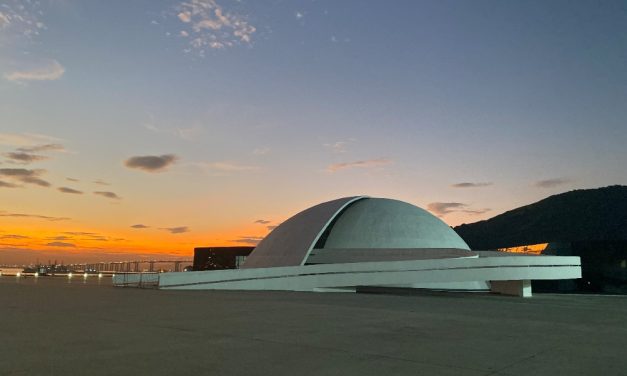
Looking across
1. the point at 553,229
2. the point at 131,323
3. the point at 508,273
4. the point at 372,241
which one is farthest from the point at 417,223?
the point at 553,229

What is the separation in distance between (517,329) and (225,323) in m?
7.43

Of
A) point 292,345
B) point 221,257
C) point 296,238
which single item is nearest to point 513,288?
point 296,238

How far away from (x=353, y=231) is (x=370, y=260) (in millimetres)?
4194

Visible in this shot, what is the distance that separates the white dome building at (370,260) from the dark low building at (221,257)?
5453cm

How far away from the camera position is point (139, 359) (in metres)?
7.18

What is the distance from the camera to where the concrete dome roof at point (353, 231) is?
43.0 metres

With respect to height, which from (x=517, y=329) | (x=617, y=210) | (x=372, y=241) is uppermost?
(x=617, y=210)

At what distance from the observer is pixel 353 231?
145 ft

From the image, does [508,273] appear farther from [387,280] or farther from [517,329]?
[517,329]

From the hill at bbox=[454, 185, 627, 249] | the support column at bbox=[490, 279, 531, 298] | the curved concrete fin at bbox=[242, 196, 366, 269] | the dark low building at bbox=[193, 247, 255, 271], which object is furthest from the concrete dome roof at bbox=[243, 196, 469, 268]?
the hill at bbox=[454, 185, 627, 249]

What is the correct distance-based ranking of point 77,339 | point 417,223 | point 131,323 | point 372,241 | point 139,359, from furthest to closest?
point 417,223 < point 372,241 < point 131,323 < point 77,339 < point 139,359

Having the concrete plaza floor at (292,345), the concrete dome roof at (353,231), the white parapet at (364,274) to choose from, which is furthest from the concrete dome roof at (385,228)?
the concrete plaza floor at (292,345)

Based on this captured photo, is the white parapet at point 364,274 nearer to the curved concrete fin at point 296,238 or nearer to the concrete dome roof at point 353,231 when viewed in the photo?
the curved concrete fin at point 296,238

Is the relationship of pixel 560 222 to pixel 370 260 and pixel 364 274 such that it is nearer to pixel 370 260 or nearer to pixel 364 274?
pixel 370 260
